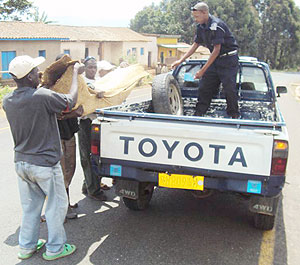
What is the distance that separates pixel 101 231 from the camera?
4.43m

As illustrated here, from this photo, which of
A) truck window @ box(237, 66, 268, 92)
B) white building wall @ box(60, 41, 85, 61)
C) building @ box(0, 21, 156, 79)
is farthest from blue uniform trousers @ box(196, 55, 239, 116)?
white building wall @ box(60, 41, 85, 61)

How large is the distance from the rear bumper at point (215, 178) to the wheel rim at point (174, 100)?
1622 millimetres

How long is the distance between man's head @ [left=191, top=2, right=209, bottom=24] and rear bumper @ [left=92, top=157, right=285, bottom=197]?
248cm

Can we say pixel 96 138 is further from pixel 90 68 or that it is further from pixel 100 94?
pixel 90 68

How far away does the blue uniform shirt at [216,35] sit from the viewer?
547 centimetres

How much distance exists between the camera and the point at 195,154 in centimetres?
387

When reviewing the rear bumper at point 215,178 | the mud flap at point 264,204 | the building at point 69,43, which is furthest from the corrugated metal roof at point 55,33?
the mud flap at point 264,204

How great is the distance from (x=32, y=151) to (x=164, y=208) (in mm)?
2132

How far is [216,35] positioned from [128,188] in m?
2.49

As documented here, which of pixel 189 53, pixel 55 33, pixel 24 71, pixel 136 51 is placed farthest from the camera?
pixel 136 51

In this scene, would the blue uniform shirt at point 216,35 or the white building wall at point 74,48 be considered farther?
the white building wall at point 74,48

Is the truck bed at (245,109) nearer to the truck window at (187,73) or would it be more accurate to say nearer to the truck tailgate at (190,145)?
the truck window at (187,73)

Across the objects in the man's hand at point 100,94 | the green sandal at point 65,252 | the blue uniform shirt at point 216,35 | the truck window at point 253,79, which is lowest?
the green sandal at point 65,252

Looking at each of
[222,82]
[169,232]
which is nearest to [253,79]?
[222,82]
